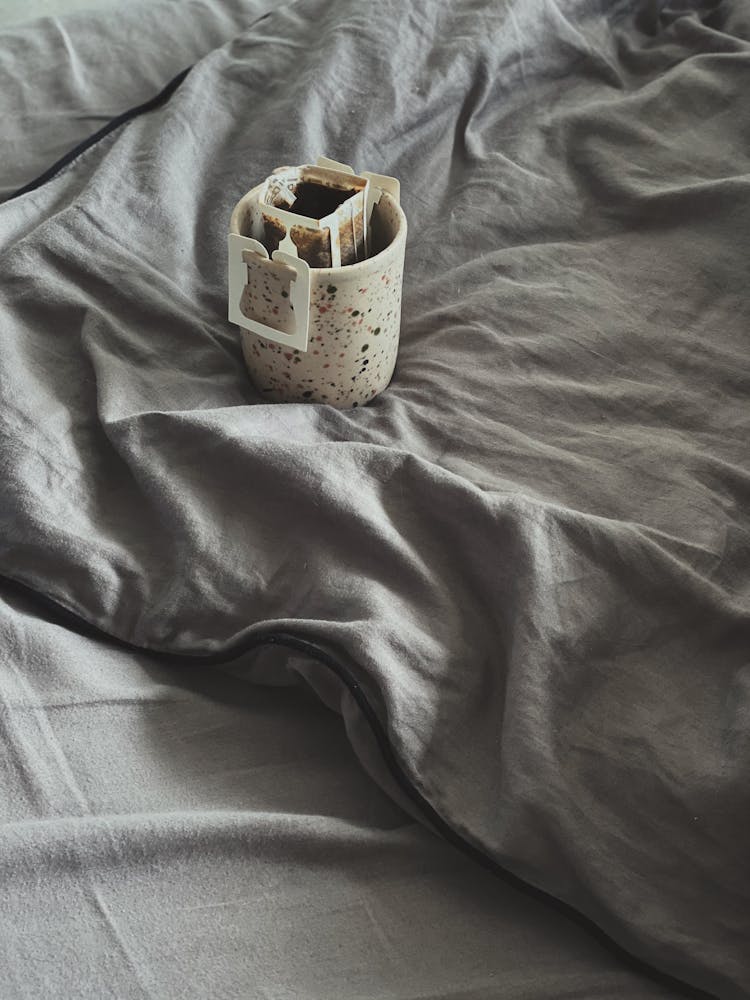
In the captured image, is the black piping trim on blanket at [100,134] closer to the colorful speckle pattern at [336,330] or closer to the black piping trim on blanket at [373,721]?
the colorful speckle pattern at [336,330]

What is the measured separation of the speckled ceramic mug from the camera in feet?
2.32

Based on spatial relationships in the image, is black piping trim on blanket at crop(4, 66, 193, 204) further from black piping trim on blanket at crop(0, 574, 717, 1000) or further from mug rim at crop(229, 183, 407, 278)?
black piping trim on blanket at crop(0, 574, 717, 1000)

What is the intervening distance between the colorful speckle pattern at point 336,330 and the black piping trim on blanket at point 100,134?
0.27 m

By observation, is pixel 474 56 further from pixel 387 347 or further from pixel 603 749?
pixel 603 749

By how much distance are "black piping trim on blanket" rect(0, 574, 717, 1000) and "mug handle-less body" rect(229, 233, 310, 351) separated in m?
0.22

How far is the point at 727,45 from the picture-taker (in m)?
0.99

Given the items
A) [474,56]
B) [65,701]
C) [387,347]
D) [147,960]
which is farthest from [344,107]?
[147,960]

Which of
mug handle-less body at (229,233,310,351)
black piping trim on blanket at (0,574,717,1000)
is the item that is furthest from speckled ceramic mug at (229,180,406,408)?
black piping trim on blanket at (0,574,717,1000)

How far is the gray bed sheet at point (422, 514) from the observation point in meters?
0.54

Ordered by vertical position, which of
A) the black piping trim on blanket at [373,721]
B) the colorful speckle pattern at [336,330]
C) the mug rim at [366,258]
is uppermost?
the mug rim at [366,258]

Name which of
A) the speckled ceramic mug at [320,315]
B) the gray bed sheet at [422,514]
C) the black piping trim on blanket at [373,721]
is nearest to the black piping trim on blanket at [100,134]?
the gray bed sheet at [422,514]

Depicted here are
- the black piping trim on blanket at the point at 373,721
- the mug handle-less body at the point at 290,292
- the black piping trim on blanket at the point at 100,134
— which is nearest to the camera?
the black piping trim on blanket at the point at 373,721

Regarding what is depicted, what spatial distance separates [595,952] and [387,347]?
0.43 meters

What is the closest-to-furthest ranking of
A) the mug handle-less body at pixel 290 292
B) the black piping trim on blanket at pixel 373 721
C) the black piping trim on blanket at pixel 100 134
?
the black piping trim on blanket at pixel 373 721
the mug handle-less body at pixel 290 292
the black piping trim on blanket at pixel 100 134
